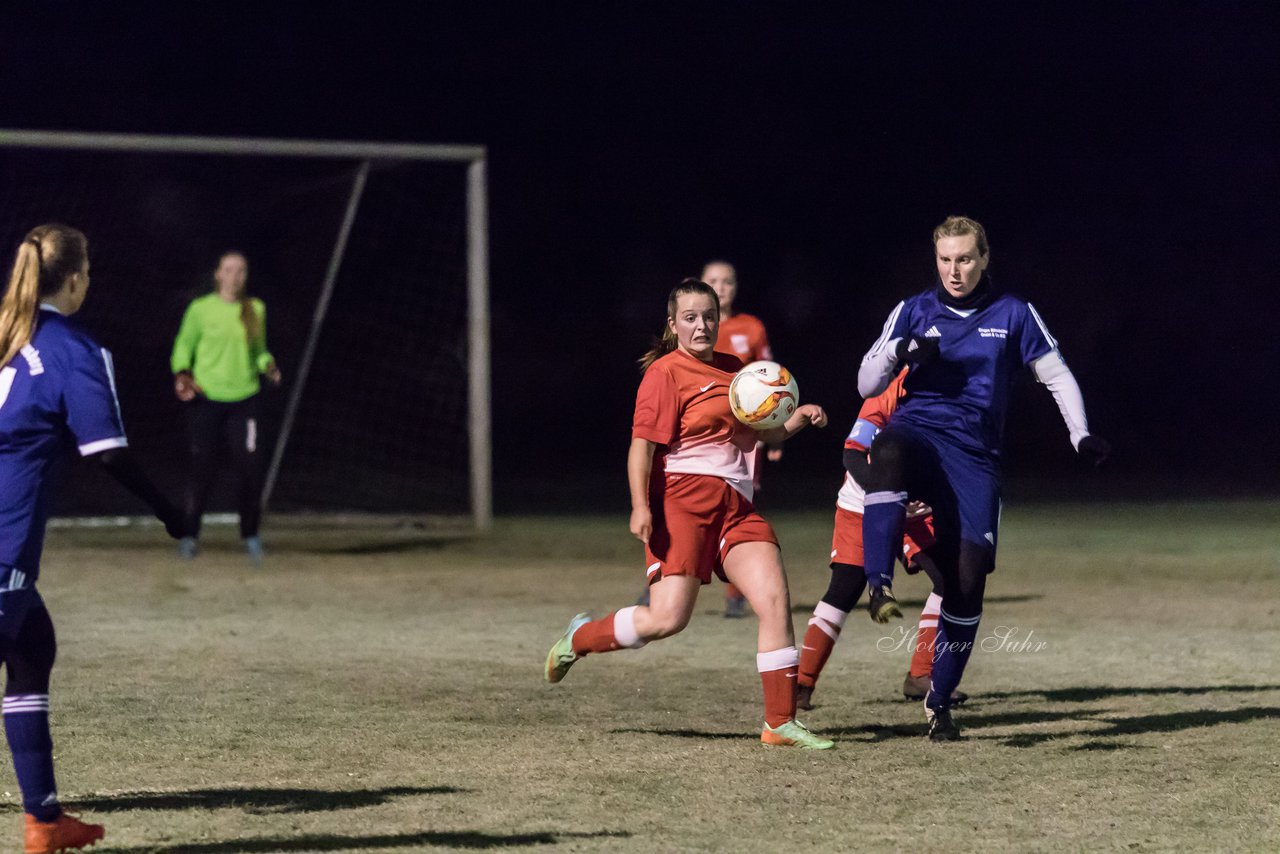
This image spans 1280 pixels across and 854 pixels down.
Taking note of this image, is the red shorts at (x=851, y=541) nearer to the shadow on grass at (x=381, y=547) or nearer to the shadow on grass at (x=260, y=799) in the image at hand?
the shadow on grass at (x=260, y=799)

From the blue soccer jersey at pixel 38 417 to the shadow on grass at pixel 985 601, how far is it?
6.01 metres

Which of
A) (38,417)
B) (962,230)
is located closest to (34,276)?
(38,417)

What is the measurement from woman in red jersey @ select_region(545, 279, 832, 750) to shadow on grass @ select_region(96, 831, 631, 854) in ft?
4.53

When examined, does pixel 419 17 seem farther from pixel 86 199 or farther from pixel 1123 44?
pixel 1123 44

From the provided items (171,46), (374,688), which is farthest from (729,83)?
(374,688)

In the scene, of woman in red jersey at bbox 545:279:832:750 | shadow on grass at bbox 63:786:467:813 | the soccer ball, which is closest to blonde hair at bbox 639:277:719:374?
woman in red jersey at bbox 545:279:832:750

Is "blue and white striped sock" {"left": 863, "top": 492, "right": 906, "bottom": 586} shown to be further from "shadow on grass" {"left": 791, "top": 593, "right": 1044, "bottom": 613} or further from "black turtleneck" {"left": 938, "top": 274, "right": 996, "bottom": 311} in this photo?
"shadow on grass" {"left": 791, "top": 593, "right": 1044, "bottom": 613}

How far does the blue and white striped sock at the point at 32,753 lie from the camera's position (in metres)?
4.45

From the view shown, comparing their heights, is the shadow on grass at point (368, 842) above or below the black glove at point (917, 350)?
below

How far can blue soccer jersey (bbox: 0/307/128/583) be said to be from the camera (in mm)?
4480

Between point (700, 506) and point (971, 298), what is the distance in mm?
1198

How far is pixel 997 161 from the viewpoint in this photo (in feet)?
97.8

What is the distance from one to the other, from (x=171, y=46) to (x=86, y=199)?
10.2 feet

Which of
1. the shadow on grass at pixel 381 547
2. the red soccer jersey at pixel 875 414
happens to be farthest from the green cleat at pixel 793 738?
the shadow on grass at pixel 381 547
